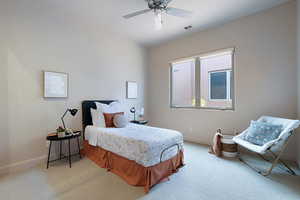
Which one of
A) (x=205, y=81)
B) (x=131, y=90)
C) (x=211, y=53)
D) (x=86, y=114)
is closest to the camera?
(x=86, y=114)

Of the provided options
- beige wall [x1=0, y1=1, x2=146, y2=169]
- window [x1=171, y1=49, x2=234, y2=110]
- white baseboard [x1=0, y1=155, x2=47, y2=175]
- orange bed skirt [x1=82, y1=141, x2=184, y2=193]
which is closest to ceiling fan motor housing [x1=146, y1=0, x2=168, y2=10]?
beige wall [x1=0, y1=1, x2=146, y2=169]

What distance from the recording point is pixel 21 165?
243 centimetres

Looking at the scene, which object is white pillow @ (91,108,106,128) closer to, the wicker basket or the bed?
the bed

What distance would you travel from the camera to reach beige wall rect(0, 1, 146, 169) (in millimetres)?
2345

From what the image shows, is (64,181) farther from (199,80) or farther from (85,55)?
(199,80)

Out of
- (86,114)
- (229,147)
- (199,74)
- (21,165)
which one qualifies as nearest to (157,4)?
(199,74)

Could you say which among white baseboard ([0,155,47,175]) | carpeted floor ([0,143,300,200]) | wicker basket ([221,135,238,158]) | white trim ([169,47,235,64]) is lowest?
carpeted floor ([0,143,300,200])

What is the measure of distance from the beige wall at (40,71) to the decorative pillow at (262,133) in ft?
11.0

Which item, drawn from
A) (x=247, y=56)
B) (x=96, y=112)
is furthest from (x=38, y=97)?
(x=247, y=56)

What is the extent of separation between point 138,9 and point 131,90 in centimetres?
223

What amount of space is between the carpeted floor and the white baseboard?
0.44 ft

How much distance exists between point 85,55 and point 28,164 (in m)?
2.48

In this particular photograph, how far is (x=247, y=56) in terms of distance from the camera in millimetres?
3084

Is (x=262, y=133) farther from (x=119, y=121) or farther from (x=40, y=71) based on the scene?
(x=40, y=71)
